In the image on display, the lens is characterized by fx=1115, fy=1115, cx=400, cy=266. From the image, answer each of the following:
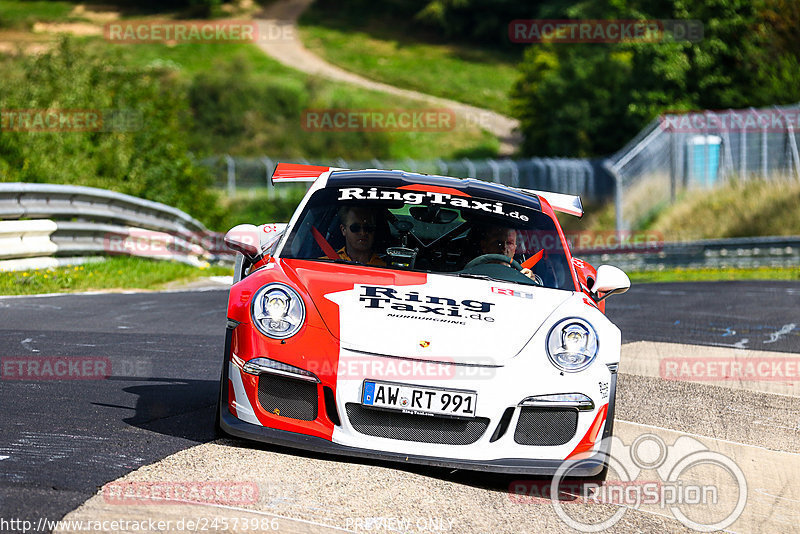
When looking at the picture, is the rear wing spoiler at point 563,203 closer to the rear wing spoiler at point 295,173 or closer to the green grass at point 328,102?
the rear wing spoiler at point 295,173

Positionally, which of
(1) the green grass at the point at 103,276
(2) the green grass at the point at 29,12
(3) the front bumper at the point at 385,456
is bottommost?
(1) the green grass at the point at 103,276

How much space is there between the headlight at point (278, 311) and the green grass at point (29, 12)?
76.7 metres

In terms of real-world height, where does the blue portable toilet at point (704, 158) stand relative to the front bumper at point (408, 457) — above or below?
above

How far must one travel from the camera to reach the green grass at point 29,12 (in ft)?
252

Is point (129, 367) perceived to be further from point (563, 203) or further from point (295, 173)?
point (563, 203)

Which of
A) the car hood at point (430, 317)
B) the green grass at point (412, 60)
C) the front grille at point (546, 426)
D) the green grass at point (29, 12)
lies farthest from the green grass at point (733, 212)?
the green grass at point (29, 12)

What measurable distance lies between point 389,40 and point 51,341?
8077 cm

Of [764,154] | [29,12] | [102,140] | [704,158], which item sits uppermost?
[29,12]

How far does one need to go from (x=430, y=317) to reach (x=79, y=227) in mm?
10314

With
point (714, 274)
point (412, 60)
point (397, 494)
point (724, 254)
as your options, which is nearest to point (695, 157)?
point (724, 254)

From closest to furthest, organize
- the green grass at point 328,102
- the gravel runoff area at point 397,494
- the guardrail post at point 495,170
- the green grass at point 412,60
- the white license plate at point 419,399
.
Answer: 1. the gravel runoff area at point 397,494
2. the white license plate at point 419,399
3. the guardrail post at point 495,170
4. the green grass at point 328,102
5. the green grass at point 412,60

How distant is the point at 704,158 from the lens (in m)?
30.5

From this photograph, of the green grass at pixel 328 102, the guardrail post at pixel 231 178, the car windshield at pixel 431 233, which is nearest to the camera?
the car windshield at pixel 431 233

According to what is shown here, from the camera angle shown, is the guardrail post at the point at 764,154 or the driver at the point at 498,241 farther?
the guardrail post at the point at 764,154
